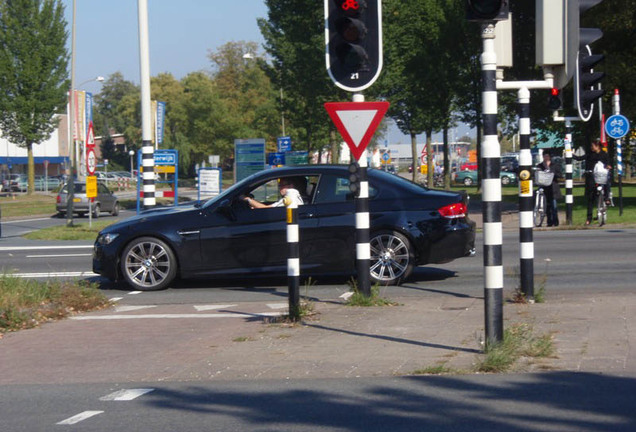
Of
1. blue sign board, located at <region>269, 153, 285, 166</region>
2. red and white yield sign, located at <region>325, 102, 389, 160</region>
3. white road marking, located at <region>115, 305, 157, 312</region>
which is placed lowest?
white road marking, located at <region>115, 305, 157, 312</region>

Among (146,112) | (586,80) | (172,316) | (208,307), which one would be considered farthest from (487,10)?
(146,112)

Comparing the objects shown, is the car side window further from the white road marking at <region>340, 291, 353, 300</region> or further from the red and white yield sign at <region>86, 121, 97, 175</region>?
the red and white yield sign at <region>86, 121, 97, 175</region>

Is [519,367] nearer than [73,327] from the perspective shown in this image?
Yes

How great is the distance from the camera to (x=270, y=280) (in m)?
13.3

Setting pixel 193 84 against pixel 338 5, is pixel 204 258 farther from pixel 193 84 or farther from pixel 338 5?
pixel 193 84

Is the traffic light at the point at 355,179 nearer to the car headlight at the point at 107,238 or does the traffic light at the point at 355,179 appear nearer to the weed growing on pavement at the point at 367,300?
the weed growing on pavement at the point at 367,300

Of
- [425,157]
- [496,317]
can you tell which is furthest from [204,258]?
[425,157]

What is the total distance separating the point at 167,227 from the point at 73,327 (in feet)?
9.10

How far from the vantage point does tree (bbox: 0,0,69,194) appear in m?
60.4

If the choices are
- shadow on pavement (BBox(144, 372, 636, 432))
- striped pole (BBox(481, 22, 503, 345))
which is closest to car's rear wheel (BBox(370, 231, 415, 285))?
striped pole (BBox(481, 22, 503, 345))

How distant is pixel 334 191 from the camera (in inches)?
483

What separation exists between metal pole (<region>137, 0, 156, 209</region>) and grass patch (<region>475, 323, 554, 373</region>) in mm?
12855

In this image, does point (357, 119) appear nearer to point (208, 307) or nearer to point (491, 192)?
point (491, 192)

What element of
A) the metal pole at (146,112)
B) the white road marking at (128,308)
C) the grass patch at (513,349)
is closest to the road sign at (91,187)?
the metal pole at (146,112)
